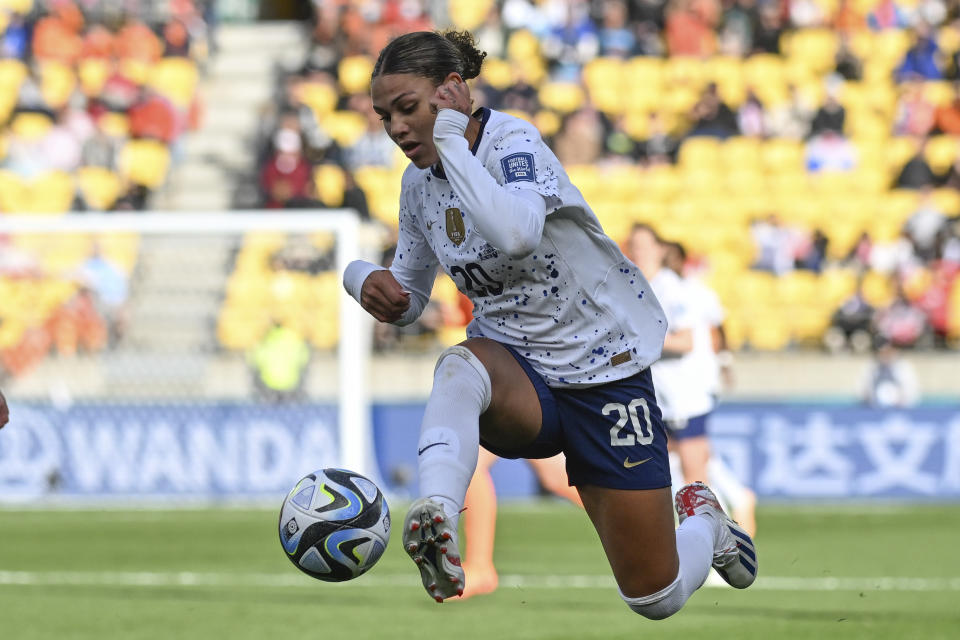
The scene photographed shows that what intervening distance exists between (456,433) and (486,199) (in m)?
0.68

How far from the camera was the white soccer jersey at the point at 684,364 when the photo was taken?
8.93m

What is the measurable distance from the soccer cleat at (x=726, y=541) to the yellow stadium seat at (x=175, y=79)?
15494mm

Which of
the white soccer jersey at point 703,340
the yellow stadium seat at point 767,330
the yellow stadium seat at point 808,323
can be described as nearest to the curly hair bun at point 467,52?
the white soccer jersey at point 703,340

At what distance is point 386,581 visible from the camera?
8.95 metres

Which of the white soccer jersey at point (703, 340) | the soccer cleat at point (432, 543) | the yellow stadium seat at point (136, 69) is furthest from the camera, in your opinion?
the yellow stadium seat at point (136, 69)

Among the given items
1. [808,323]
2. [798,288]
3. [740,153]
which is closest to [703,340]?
[808,323]

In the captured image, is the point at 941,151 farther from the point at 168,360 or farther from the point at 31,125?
the point at 31,125

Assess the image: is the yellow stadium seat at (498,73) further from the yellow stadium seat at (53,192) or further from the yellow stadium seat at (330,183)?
the yellow stadium seat at (53,192)

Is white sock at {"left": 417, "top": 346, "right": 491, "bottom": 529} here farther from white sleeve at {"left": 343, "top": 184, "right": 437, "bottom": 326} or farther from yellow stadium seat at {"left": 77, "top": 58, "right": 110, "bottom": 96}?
yellow stadium seat at {"left": 77, "top": 58, "right": 110, "bottom": 96}

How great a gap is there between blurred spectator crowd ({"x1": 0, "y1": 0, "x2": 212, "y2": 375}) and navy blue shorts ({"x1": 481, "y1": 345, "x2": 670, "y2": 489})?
1370 cm

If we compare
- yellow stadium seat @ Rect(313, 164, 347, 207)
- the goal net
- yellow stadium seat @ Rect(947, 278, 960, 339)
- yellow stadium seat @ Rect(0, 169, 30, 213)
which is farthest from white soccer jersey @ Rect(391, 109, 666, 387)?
yellow stadium seat @ Rect(0, 169, 30, 213)

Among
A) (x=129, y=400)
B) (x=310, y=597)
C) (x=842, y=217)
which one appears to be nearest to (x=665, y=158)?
(x=842, y=217)

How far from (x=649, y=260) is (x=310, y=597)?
109 inches

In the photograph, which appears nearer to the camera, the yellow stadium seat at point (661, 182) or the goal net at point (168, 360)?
the goal net at point (168, 360)
